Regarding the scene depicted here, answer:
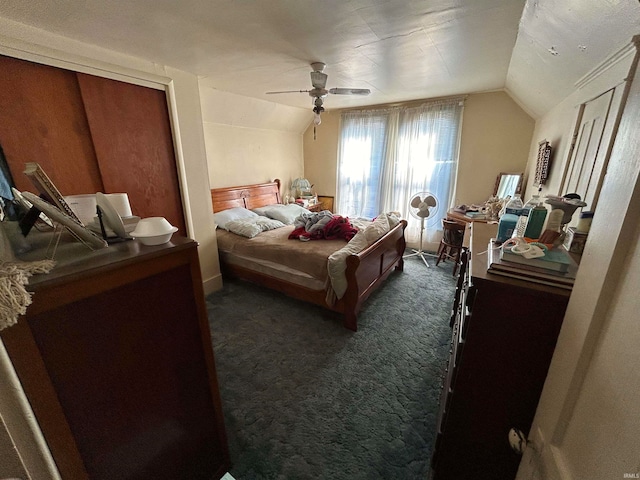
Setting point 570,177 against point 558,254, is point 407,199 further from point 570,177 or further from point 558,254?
point 558,254

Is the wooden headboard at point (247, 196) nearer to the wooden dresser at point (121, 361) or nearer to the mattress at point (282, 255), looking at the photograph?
the mattress at point (282, 255)

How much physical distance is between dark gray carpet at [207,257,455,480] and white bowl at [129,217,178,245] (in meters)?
1.26

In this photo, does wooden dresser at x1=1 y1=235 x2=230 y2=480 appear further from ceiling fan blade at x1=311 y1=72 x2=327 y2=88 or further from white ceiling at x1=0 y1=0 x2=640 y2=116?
ceiling fan blade at x1=311 y1=72 x2=327 y2=88

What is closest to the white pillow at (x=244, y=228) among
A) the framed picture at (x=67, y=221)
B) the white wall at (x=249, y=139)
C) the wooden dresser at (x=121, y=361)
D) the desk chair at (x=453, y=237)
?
the white wall at (x=249, y=139)

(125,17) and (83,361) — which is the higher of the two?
(125,17)

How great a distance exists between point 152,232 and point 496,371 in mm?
1443

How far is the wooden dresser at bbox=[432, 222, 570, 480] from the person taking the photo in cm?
92

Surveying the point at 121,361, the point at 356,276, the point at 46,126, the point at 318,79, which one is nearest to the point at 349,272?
the point at 356,276

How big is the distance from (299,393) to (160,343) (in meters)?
1.14

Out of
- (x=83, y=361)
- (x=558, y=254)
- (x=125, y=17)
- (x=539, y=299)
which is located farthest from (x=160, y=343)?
(x=125, y=17)

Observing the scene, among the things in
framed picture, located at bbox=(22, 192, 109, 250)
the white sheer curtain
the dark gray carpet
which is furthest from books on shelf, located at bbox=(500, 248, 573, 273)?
the white sheer curtain

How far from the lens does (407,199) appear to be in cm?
435

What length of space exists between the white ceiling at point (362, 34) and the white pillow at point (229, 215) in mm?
1646

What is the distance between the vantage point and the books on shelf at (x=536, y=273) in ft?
2.98
